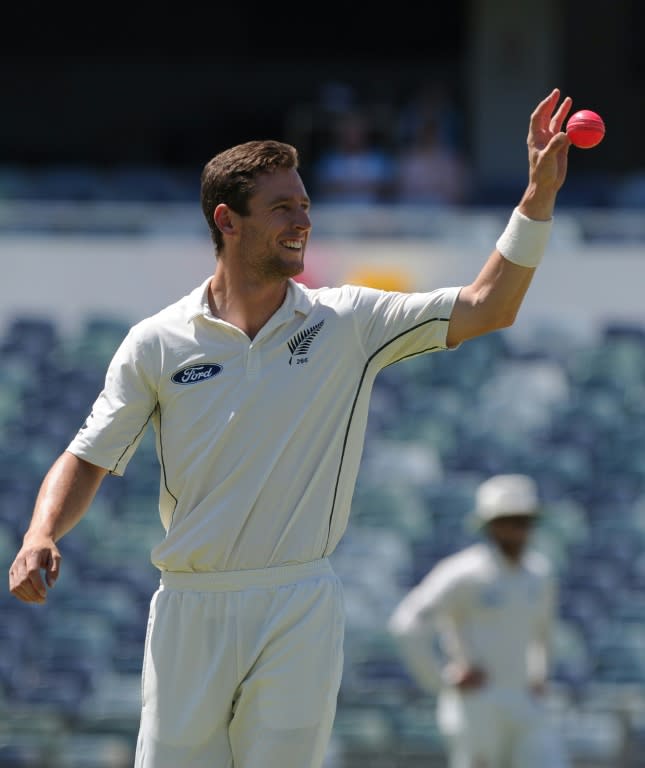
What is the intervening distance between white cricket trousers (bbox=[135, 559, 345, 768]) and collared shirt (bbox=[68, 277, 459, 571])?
7 cm

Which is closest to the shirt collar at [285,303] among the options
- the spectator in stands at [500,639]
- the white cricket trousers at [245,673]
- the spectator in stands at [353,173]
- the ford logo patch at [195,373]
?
the ford logo patch at [195,373]

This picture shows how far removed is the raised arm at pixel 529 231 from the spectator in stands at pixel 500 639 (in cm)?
334

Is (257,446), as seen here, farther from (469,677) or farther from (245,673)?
(469,677)

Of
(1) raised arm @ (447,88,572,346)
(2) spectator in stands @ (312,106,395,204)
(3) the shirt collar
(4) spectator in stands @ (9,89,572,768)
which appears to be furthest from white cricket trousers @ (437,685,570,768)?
(2) spectator in stands @ (312,106,395,204)

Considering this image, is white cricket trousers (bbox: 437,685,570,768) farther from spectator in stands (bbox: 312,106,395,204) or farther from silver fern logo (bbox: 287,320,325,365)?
spectator in stands (bbox: 312,106,395,204)

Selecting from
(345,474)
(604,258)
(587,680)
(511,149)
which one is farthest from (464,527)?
(345,474)

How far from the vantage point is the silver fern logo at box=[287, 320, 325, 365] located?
3746mm

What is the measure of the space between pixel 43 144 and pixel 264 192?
488 inches

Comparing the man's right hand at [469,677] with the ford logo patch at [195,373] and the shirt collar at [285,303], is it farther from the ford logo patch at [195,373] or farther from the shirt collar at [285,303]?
the ford logo patch at [195,373]

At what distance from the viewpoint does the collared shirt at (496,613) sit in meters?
6.89

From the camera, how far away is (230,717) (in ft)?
12.1

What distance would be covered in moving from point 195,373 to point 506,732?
11.8 ft

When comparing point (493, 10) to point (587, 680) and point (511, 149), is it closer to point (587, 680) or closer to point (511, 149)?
point (511, 149)

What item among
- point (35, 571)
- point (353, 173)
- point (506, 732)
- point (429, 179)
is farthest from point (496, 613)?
point (429, 179)
